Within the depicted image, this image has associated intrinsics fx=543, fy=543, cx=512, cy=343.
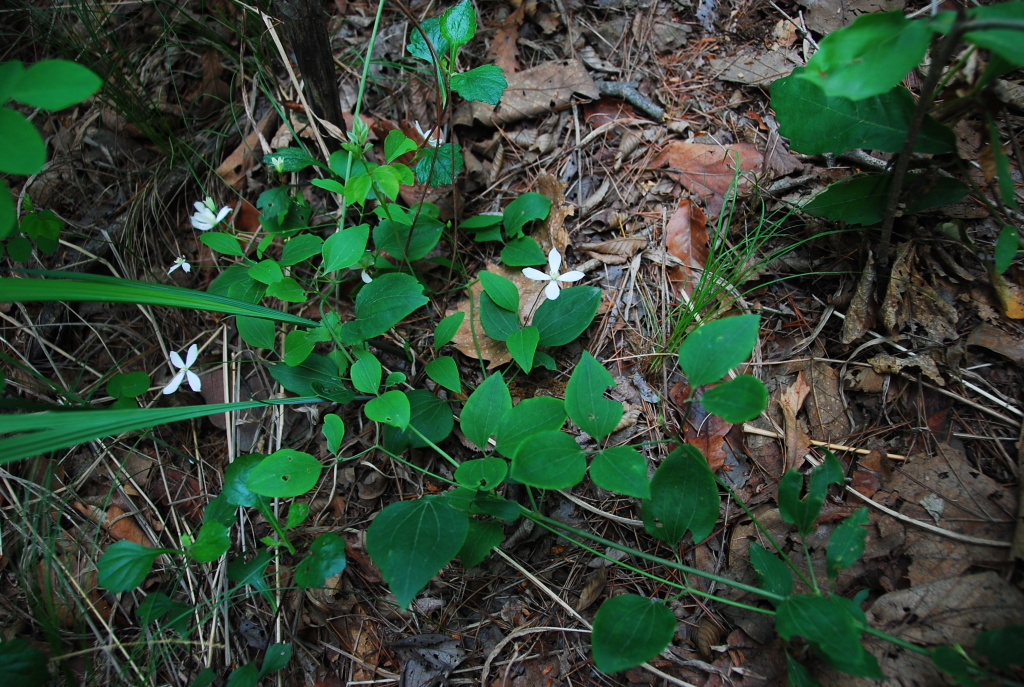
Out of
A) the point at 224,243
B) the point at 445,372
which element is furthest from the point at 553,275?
the point at 224,243

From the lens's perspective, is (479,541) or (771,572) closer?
→ (771,572)

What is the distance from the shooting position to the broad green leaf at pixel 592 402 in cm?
148

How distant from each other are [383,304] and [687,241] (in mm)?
1113

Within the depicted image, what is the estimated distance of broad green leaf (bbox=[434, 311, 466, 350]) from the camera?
6.24 ft

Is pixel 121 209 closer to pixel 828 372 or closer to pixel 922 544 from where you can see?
pixel 828 372

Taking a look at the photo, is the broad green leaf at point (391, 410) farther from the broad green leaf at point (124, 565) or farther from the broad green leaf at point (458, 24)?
the broad green leaf at point (458, 24)

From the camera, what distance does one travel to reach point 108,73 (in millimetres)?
2404

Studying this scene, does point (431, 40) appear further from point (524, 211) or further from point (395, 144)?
point (524, 211)

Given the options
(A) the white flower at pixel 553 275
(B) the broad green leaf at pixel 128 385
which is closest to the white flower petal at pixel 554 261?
(A) the white flower at pixel 553 275

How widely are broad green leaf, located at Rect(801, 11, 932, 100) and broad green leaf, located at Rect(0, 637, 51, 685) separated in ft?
8.65

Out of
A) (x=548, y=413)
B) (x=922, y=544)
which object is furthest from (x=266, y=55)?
(x=922, y=544)

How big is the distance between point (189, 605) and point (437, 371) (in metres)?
1.16

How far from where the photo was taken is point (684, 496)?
1.45 meters

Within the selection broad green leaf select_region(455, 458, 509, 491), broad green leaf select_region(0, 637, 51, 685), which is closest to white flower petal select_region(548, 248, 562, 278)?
broad green leaf select_region(455, 458, 509, 491)
